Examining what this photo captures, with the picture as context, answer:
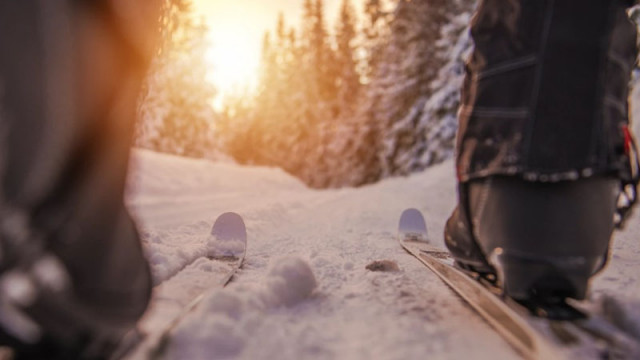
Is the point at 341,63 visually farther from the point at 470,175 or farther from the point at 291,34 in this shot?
the point at 470,175

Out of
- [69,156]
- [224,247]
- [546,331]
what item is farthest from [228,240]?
[546,331]

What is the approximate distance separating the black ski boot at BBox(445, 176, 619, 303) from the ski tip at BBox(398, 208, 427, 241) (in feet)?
7.13

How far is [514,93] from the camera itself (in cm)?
121

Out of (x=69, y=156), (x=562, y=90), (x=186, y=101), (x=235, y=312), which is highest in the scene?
(x=186, y=101)

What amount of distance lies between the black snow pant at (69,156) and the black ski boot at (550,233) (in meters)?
1.15

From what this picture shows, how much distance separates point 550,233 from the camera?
1172 millimetres

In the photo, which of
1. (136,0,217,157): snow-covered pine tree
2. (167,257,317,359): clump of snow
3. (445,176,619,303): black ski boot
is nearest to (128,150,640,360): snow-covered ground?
(167,257,317,359): clump of snow

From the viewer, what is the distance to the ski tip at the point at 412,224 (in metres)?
3.43

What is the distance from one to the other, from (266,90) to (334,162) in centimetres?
1179

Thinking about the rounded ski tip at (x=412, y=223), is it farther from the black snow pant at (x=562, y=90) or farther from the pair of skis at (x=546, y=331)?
the black snow pant at (x=562, y=90)

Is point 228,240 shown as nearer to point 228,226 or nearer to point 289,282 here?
point 228,226

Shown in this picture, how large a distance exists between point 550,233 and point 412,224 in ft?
7.65

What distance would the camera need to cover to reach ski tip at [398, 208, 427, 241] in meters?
3.43

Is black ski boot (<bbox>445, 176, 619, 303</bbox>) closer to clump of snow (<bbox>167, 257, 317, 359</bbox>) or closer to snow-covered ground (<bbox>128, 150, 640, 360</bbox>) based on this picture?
snow-covered ground (<bbox>128, 150, 640, 360</bbox>)
